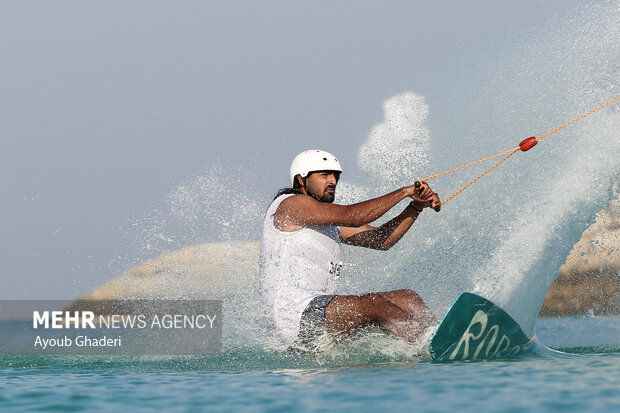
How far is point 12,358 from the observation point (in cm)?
823

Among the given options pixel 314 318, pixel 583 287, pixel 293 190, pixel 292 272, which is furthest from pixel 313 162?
pixel 583 287

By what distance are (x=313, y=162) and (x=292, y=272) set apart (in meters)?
1.06

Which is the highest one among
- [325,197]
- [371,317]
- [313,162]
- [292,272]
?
[313,162]

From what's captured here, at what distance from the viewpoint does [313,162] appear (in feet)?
21.5

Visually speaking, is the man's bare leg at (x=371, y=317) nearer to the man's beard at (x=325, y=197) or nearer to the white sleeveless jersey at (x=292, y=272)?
the white sleeveless jersey at (x=292, y=272)

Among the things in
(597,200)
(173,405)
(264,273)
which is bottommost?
(173,405)

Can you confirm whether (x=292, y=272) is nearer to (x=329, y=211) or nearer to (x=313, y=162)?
(x=329, y=211)

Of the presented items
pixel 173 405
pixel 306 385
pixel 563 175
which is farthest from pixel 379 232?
pixel 173 405

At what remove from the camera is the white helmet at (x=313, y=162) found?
6.53m

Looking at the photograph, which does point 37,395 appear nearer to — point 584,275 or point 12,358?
point 12,358

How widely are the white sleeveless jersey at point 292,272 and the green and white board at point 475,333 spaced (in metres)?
1.05

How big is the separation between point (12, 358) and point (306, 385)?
15.9ft

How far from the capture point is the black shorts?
5.93m

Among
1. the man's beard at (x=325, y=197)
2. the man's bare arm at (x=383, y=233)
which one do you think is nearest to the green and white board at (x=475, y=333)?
the man's bare arm at (x=383, y=233)
